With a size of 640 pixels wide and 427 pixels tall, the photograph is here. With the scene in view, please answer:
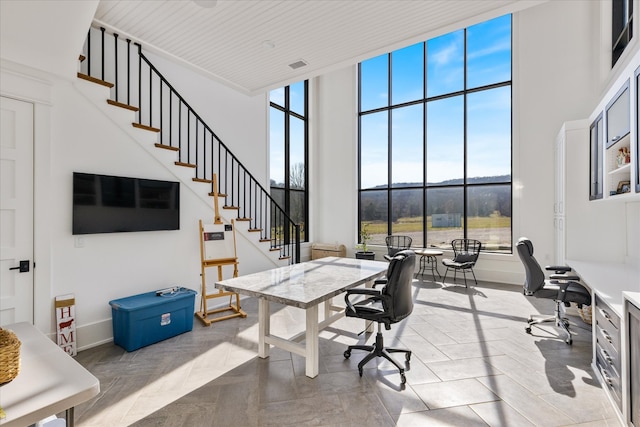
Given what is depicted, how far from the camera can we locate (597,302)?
8.97 feet

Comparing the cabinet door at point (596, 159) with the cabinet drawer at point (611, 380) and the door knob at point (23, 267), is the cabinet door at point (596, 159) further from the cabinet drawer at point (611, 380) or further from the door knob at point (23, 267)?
the door knob at point (23, 267)

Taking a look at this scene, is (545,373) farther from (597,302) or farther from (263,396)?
(263,396)

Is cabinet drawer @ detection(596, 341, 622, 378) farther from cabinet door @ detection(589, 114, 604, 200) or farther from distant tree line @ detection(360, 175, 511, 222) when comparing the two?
distant tree line @ detection(360, 175, 511, 222)

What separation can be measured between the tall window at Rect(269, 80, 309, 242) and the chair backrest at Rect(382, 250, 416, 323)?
5000 mm

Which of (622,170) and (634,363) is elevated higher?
(622,170)

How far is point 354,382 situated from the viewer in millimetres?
2650

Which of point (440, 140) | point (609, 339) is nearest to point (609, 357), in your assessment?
point (609, 339)

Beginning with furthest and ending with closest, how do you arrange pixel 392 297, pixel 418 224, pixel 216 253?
pixel 418 224
pixel 216 253
pixel 392 297

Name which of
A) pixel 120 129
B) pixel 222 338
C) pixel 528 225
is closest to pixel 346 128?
pixel 528 225

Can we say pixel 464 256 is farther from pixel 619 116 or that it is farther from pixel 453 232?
pixel 619 116

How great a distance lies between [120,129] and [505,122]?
21.9ft

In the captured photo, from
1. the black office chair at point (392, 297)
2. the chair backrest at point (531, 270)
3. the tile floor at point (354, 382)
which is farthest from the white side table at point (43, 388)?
the chair backrest at point (531, 270)

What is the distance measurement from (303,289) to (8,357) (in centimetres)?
190

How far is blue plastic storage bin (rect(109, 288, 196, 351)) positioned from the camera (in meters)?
3.23
